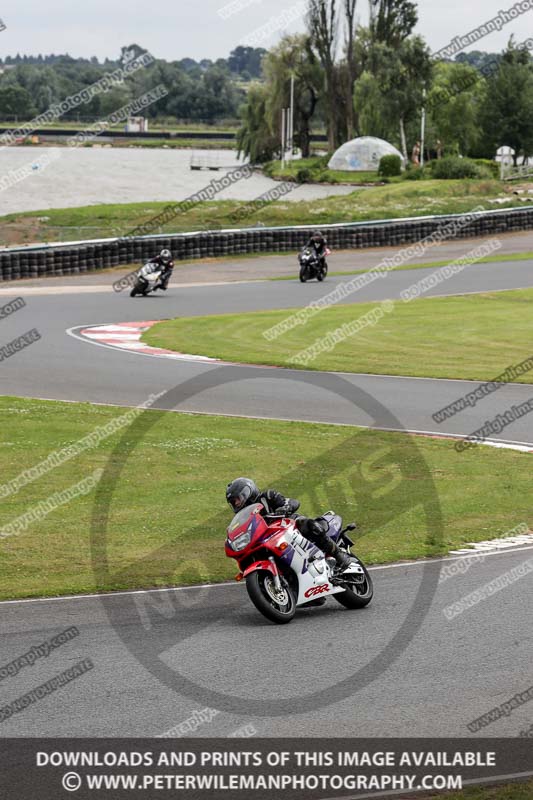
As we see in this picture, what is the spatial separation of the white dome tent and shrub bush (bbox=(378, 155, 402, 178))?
5.03 m

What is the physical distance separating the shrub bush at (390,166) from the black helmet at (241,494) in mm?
84123

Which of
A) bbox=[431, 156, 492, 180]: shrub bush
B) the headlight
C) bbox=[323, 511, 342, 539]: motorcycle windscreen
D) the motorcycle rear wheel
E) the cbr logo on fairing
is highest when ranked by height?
bbox=[431, 156, 492, 180]: shrub bush

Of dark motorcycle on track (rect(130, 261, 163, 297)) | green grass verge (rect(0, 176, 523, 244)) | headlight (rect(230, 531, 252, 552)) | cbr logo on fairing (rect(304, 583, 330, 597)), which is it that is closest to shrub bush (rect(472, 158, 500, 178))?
Answer: green grass verge (rect(0, 176, 523, 244))

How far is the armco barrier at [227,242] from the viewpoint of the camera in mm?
38156

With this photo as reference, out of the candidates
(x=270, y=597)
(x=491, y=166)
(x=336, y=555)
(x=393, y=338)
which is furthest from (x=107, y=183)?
(x=270, y=597)

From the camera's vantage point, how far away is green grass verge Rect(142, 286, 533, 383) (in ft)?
74.8

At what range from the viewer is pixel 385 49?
322 ft

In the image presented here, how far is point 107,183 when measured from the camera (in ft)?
362

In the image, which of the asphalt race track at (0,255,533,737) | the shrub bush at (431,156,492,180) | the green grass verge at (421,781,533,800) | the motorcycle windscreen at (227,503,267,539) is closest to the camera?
the green grass verge at (421,781,533,800)

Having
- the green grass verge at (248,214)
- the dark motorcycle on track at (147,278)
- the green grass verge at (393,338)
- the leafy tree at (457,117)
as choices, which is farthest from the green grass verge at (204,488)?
the leafy tree at (457,117)

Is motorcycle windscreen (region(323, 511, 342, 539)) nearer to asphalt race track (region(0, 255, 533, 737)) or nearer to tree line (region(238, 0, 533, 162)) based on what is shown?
asphalt race track (region(0, 255, 533, 737))

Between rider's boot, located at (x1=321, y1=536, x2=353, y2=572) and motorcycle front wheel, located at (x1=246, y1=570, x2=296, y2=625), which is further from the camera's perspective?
rider's boot, located at (x1=321, y1=536, x2=353, y2=572)

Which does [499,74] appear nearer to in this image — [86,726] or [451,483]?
[451,483]

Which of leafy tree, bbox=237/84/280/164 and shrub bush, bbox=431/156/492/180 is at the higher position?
leafy tree, bbox=237/84/280/164
